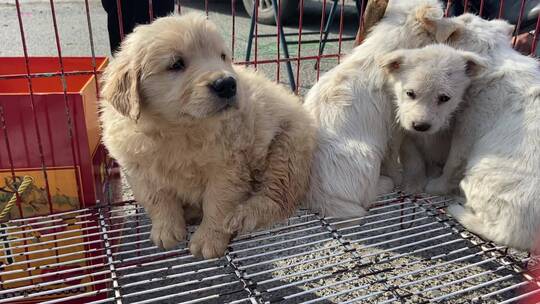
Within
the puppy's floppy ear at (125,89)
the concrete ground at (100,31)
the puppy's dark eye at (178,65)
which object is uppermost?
the puppy's dark eye at (178,65)

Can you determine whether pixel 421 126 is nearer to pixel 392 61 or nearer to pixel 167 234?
pixel 392 61

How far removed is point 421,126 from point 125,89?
1330 millimetres

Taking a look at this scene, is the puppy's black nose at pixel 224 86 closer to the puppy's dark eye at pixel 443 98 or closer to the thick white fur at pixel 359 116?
the thick white fur at pixel 359 116

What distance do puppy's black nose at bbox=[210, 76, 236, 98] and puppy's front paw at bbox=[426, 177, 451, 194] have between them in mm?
1240

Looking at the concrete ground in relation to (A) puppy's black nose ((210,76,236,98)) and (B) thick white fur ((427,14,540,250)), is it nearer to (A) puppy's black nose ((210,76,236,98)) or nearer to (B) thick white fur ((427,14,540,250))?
(B) thick white fur ((427,14,540,250))

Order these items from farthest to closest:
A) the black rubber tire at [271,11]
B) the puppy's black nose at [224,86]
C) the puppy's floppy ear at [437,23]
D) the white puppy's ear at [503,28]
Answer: the black rubber tire at [271,11] → the white puppy's ear at [503,28] → the puppy's floppy ear at [437,23] → the puppy's black nose at [224,86]

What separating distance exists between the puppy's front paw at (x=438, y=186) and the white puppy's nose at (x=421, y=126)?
38 cm

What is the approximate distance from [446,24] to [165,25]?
140cm

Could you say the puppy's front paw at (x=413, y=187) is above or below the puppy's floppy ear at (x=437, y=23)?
below

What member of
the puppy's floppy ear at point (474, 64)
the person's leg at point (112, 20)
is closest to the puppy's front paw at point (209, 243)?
the puppy's floppy ear at point (474, 64)

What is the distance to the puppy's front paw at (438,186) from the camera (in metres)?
2.60

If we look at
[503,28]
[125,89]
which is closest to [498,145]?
[503,28]

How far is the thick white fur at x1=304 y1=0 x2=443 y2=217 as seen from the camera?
2412mm

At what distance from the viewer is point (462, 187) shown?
2.41m
